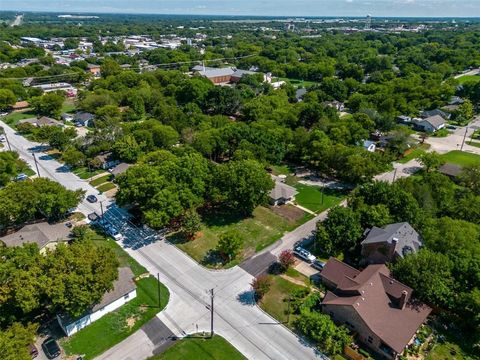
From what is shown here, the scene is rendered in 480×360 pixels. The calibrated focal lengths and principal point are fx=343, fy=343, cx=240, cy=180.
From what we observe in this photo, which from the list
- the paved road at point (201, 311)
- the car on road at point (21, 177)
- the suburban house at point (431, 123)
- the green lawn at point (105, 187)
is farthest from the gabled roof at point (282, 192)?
the suburban house at point (431, 123)

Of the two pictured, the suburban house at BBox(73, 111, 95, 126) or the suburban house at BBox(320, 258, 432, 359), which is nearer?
the suburban house at BBox(320, 258, 432, 359)

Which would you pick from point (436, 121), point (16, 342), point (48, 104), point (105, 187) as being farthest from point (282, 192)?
point (48, 104)

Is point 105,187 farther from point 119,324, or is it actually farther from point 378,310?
point 378,310

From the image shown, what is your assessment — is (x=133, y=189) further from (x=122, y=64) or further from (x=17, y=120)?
(x=122, y=64)

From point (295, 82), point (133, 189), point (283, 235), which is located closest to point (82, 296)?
point (133, 189)

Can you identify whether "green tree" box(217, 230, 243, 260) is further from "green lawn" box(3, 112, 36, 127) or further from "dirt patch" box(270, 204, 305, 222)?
"green lawn" box(3, 112, 36, 127)

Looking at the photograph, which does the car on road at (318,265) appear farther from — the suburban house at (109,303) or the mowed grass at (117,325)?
the suburban house at (109,303)

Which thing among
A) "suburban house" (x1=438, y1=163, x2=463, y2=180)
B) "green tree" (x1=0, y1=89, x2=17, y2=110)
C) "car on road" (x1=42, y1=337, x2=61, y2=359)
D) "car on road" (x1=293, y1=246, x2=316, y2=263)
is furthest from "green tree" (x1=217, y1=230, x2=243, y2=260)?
"green tree" (x1=0, y1=89, x2=17, y2=110)
